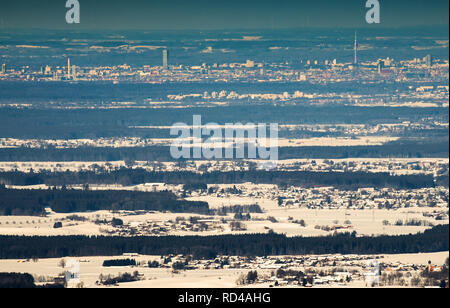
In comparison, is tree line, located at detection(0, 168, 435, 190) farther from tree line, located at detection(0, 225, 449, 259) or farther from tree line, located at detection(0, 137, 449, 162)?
tree line, located at detection(0, 225, 449, 259)

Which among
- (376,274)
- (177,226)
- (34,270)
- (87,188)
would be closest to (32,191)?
(87,188)

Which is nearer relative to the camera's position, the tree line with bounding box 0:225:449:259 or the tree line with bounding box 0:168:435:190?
the tree line with bounding box 0:225:449:259

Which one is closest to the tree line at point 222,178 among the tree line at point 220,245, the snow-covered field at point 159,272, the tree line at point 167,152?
the tree line at point 167,152

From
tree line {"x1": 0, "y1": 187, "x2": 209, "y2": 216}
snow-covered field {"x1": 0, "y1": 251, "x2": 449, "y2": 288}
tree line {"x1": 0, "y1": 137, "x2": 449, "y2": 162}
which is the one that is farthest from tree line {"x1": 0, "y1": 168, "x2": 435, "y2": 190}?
snow-covered field {"x1": 0, "y1": 251, "x2": 449, "y2": 288}

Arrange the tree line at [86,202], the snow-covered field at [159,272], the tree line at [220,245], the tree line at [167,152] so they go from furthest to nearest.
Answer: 1. the tree line at [167,152]
2. the tree line at [86,202]
3. the tree line at [220,245]
4. the snow-covered field at [159,272]

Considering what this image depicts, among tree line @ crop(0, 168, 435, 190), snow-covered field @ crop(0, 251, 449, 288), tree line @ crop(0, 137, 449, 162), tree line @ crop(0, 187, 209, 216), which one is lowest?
snow-covered field @ crop(0, 251, 449, 288)

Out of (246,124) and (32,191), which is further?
(246,124)

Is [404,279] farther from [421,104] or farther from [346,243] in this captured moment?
[421,104]

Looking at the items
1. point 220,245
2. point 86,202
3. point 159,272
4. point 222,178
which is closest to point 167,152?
point 222,178

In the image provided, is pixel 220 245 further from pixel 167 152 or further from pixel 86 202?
pixel 167 152

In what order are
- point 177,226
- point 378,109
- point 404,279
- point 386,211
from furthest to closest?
1. point 378,109
2. point 386,211
3. point 177,226
4. point 404,279

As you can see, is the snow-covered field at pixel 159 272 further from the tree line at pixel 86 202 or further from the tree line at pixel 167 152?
the tree line at pixel 167 152
